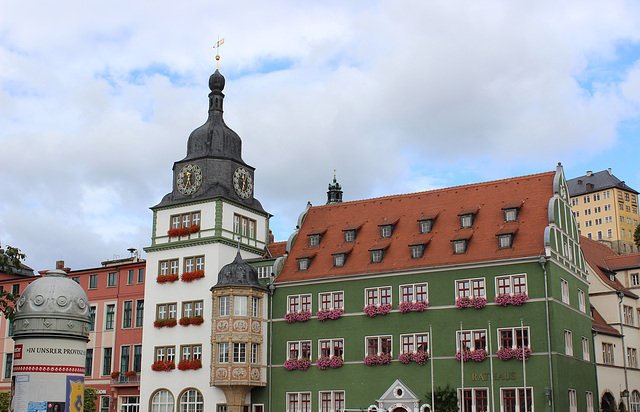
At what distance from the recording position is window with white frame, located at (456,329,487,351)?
148ft

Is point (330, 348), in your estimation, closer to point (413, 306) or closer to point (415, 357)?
point (415, 357)

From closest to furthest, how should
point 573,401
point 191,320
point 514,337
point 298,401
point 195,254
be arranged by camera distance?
point 514,337 → point 573,401 → point 298,401 → point 191,320 → point 195,254

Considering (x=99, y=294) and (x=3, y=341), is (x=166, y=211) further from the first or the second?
(x=3, y=341)

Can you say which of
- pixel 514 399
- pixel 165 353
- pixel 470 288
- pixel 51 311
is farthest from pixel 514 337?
pixel 51 311

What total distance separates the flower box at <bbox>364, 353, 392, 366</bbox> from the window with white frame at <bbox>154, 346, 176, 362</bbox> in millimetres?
13280

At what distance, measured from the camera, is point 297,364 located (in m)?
50.5

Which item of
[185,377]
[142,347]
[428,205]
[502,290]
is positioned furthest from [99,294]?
[502,290]

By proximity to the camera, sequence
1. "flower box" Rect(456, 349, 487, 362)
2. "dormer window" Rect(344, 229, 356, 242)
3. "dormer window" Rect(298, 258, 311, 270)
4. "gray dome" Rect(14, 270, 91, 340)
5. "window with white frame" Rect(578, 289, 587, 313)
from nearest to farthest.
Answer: "gray dome" Rect(14, 270, 91, 340) < "flower box" Rect(456, 349, 487, 362) < "window with white frame" Rect(578, 289, 587, 313) < "dormer window" Rect(298, 258, 311, 270) < "dormer window" Rect(344, 229, 356, 242)

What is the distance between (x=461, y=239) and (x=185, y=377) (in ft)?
63.6

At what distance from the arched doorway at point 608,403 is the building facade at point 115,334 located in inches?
1187

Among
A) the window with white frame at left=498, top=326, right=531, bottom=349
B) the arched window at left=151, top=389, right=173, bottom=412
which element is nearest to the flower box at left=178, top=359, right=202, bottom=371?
the arched window at left=151, top=389, right=173, bottom=412

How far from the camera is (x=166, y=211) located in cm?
5731

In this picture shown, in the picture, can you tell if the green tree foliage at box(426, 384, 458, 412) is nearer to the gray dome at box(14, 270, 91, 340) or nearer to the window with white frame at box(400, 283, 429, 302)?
the window with white frame at box(400, 283, 429, 302)

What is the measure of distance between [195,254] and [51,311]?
1120 inches
